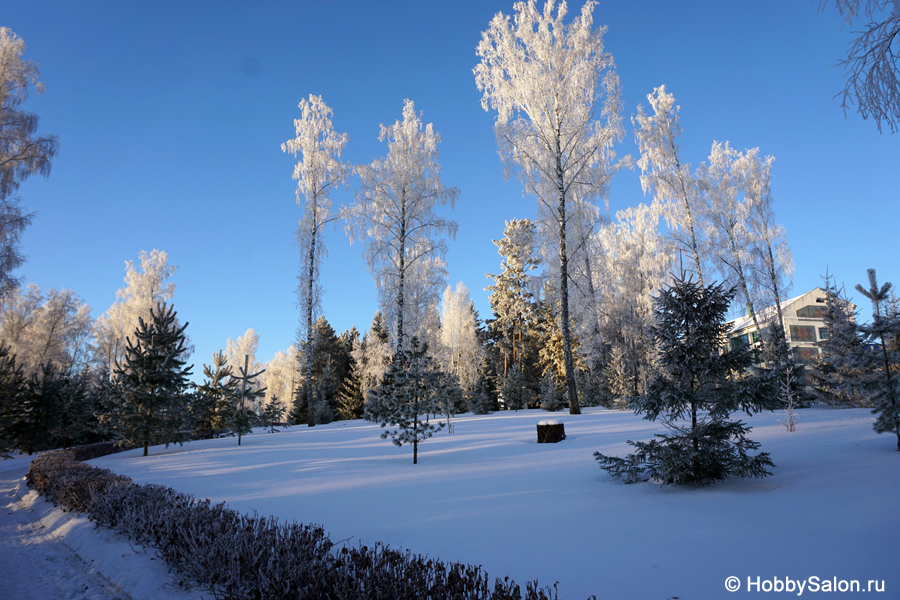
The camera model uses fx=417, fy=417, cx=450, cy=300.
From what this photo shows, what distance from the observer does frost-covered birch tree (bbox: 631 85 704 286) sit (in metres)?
22.6

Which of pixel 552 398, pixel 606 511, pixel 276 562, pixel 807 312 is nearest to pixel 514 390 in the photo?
pixel 552 398

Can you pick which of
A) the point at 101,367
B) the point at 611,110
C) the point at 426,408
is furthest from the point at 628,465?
the point at 101,367

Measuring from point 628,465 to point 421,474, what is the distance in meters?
4.07

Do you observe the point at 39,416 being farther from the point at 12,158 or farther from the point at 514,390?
the point at 514,390

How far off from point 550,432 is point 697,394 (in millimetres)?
5502

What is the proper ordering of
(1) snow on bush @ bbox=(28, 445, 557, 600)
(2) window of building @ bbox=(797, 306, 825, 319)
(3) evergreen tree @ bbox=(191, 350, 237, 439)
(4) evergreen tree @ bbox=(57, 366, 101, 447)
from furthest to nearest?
(2) window of building @ bbox=(797, 306, 825, 319), (4) evergreen tree @ bbox=(57, 366, 101, 447), (3) evergreen tree @ bbox=(191, 350, 237, 439), (1) snow on bush @ bbox=(28, 445, 557, 600)

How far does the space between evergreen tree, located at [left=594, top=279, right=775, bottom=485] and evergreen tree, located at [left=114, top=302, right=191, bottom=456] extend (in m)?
15.3

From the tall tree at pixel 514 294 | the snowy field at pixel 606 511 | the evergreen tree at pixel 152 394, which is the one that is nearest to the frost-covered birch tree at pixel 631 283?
the tall tree at pixel 514 294

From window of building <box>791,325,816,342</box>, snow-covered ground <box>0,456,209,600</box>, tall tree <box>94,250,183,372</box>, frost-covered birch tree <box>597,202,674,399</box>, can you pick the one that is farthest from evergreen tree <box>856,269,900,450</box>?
tall tree <box>94,250,183,372</box>

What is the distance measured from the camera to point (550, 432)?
37.4ft

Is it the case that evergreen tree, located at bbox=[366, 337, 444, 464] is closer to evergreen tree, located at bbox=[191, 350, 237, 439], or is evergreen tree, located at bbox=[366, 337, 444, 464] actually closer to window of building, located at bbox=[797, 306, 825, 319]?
evergreen tree, located at bbox=[191, 350, 237, 439]

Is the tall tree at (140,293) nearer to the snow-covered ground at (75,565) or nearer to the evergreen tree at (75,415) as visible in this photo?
the evergreen tree at (75,415)

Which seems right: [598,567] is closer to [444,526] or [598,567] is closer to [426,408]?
[444,526]

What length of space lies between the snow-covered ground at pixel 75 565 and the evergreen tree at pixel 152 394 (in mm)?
7573
